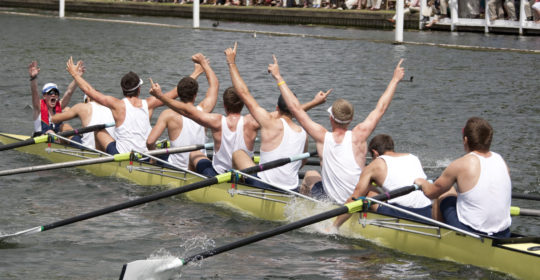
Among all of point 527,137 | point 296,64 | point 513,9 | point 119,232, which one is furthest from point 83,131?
point 513,9

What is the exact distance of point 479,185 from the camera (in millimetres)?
9227

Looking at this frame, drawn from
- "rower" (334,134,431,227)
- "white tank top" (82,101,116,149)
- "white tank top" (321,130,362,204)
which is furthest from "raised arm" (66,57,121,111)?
"rower" (334,134,431,227)

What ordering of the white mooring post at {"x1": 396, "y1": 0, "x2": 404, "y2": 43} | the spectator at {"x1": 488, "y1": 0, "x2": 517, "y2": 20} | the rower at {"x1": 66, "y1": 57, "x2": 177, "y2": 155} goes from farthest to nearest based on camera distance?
the spectator at {"x1": 488, "y1": 0, "x2": 517, "y2": 20}, the white mooring post at {"x1": 396, "y1": 0, "x2": 404, "y2": 43}, the rower at {"x1": 66, "y1": 57, "x2": 177, "y2": 155}

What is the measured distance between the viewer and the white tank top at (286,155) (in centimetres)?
1147

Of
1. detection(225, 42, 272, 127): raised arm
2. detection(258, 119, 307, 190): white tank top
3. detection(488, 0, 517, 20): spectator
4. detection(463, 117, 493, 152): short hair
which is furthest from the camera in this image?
detection(488, 0, 517, 20): spectator

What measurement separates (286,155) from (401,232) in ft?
6.62

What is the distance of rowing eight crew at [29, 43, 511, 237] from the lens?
9.27 m

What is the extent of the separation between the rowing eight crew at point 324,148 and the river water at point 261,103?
58 centimetres

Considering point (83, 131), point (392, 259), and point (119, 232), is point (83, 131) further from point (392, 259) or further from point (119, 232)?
point (392, 259)

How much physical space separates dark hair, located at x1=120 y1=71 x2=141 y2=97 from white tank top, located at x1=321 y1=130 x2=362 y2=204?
3712mm

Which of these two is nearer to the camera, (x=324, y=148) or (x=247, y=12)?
(x=324, y=148)

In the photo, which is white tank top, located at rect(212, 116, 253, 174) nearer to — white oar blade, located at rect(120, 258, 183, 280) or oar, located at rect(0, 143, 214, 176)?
oar, located at rect(0, 143, 214, 176)

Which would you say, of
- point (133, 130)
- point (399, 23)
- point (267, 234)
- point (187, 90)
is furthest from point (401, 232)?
point (399, 23)

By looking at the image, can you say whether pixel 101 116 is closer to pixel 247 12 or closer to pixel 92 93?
pixel 92 93
